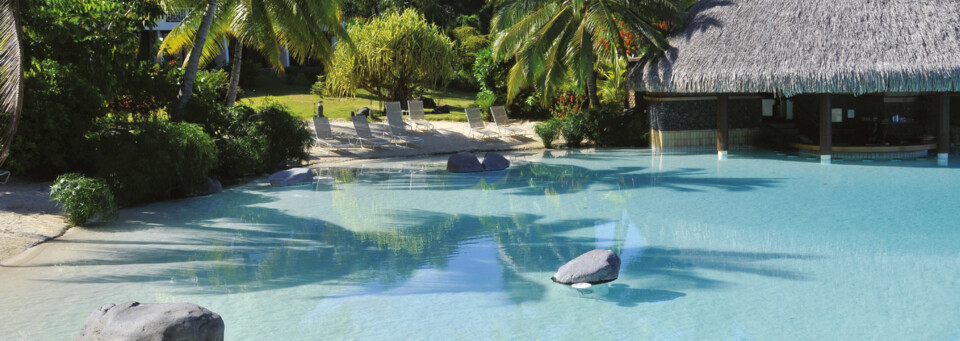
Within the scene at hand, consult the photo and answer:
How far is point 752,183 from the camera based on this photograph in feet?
47.2

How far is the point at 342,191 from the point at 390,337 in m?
8.00

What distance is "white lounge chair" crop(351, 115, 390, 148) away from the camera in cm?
2002

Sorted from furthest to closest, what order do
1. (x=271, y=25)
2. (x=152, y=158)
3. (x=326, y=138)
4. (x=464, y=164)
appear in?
(x=326, y=138) → (x=464, y=164) → (x=271, y=25) → (x=152, y=158)

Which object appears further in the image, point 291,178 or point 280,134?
Answer: point 280,134

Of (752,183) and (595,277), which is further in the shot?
(752,183)

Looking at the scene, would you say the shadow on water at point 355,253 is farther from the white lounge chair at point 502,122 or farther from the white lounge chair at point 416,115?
the white lounge chair at point 502,122

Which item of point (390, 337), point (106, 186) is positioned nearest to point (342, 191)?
point (106, 186)

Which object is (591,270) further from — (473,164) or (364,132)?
(364,132)

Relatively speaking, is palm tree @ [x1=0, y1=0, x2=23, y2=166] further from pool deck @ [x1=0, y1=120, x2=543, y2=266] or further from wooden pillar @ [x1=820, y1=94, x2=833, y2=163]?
wooden pillar @ [x1=820, y1=94, x2=833, y2=163]

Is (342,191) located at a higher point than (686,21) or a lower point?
lower

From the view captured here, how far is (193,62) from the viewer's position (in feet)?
50.2

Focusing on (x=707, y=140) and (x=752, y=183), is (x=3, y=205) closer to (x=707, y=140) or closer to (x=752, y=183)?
(x=752, y=183)

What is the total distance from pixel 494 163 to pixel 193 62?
19.6 ft

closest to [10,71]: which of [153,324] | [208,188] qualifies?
[153,324]
